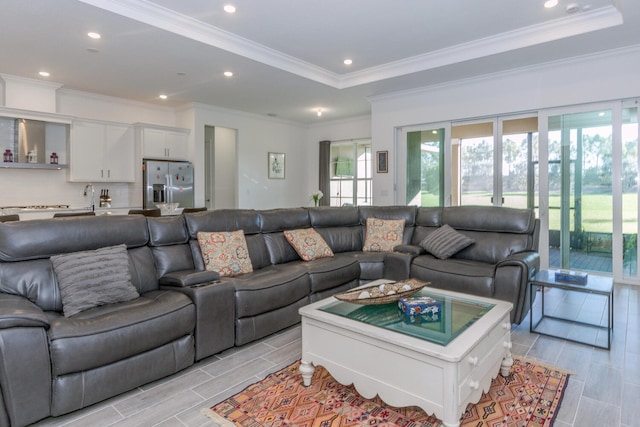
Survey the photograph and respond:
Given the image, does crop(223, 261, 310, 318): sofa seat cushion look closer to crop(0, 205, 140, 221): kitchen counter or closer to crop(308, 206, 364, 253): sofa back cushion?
crop(308, 206, 364, 253): sofa back cushion

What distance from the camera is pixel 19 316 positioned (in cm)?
173

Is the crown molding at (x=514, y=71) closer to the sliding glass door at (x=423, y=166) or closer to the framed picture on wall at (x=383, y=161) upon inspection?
the sliding glass door at (x=423, y=166)

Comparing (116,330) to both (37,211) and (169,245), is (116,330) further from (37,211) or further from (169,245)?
(37,211)

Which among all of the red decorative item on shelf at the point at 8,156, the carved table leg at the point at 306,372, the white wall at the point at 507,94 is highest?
the white wall at the point at 507,94

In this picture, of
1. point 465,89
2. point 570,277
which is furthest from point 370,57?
point 570,277

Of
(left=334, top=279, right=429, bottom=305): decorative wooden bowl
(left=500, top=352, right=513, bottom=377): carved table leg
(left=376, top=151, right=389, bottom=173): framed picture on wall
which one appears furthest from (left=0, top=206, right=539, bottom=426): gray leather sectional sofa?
(left=376, top=151, right=389, bottom=173): framed picture on wall

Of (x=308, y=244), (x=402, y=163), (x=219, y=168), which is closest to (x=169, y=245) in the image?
(x=308, y=244)

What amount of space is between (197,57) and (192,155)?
106 inches

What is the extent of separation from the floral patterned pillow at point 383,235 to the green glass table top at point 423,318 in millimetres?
1923

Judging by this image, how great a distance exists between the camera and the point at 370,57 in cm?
504

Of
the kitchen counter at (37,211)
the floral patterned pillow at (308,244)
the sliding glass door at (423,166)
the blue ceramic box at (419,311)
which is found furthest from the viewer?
the sliding glass door at (423,166)

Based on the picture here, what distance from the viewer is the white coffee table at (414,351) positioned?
1669mm

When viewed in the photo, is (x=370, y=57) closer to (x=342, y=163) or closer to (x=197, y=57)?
(x=197, y=57)

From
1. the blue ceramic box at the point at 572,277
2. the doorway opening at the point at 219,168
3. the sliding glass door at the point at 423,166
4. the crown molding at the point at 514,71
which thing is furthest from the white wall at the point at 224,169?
the blue ceramic box at the point at 572,277
